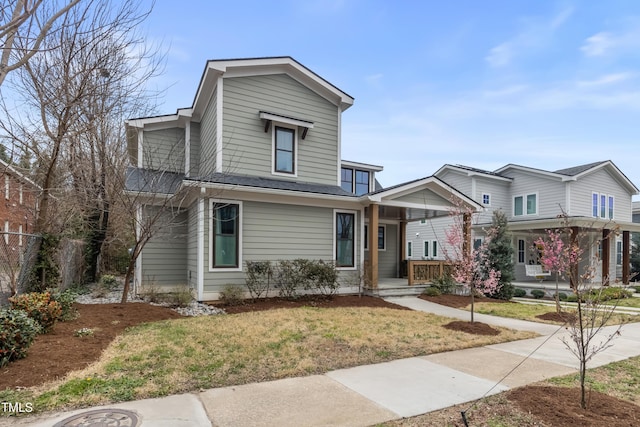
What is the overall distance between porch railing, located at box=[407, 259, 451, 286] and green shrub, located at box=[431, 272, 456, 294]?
194 millimetres

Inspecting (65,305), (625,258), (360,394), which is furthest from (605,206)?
(65,305)

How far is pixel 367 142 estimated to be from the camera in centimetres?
2456

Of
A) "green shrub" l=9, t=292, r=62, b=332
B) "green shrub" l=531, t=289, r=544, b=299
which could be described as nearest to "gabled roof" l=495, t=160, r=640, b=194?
"green shrub" l=531, t=289, r=544, b=299

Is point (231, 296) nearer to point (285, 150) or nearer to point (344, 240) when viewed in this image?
point (344, 240)

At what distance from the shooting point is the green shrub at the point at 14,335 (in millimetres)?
4398

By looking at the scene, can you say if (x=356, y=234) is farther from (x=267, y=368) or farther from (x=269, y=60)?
(x=267, y=368)

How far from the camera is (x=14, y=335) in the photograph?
450cm

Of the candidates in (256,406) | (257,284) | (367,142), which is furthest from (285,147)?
(367,142)

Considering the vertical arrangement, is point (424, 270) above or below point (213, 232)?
below

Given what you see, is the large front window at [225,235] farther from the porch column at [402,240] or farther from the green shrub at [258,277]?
the porch column at [402,240]

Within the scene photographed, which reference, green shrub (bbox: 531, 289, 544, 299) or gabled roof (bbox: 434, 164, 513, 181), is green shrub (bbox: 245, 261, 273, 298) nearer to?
green shrub (bbox: 531, 289, 544, 299)

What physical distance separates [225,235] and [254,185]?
1.64 meters

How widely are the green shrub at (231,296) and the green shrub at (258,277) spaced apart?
395 mm

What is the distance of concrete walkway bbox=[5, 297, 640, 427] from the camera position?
339 centimetres
